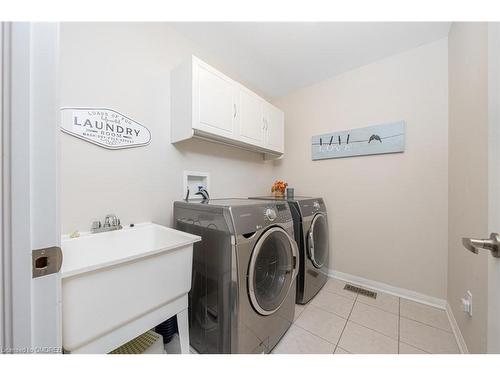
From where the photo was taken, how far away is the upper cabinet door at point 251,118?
5.69 feet

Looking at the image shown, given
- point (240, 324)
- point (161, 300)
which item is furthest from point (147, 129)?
point (240, 324)

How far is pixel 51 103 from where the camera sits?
1.45 ft

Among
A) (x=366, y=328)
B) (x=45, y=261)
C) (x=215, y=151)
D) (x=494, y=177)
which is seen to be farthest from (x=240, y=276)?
(x=215, y=151)

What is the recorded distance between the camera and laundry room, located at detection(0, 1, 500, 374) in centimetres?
44

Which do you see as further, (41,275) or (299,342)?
(299,342)

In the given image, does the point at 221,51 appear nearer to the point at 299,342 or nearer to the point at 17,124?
the point at 17,124

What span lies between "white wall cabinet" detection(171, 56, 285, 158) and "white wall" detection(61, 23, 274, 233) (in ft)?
0.43

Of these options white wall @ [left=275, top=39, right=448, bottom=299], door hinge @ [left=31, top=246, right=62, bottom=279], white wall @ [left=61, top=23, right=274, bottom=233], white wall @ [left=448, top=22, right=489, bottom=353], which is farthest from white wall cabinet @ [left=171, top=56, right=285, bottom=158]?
white wall @ [left=448, top=22, right=489, bottom=353]

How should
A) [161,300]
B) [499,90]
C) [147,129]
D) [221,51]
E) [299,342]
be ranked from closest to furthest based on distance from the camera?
[499,90]
[161,300]
[299,342]
[147,129]
[221,51]

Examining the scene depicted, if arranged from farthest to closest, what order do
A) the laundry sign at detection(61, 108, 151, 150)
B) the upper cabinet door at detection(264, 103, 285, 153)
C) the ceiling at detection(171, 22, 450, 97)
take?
1. the upper cabinet door at detection(264, 103, 285, 153)
2. the ceiling at detection(171, 22, 450, 97)
3. the laundry sign at detection(61, 108, 151, 150)

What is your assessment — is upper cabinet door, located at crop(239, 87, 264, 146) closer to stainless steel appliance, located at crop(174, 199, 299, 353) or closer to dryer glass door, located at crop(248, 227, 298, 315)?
stainless steel appliance, located at crop(174, 199, 299, 353)

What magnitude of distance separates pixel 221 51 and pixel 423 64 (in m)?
1.86

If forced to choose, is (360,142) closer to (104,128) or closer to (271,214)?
(271,214)

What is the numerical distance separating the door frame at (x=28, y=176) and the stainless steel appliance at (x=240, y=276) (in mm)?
690
